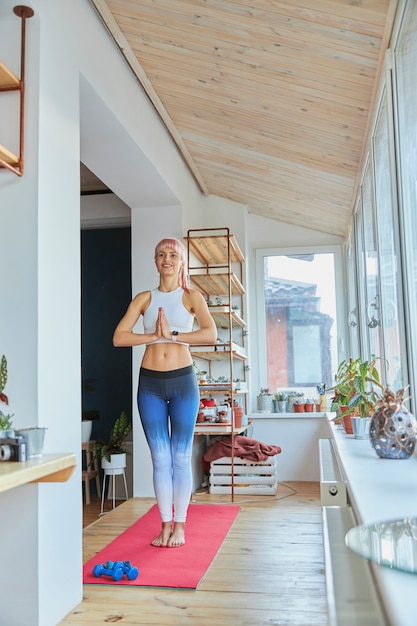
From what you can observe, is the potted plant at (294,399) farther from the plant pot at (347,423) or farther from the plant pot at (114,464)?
the plant pot at (347,423)

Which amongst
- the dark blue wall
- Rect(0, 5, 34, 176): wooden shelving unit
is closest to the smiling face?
Rect(0, 5, 34, 176): wooden shelving unit

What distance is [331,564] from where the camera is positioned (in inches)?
53.0

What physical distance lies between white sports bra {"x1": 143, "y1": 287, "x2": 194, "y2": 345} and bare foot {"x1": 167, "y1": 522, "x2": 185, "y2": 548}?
1.06 m

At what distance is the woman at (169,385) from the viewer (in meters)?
3.13

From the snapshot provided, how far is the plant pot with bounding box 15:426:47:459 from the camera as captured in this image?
76.9 inches

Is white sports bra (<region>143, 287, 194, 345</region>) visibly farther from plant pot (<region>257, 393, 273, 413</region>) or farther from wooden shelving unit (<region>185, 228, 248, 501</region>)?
plant pot (<region>257, 393, 273, 413</region>)

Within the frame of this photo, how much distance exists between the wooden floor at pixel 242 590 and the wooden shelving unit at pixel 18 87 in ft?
5.79

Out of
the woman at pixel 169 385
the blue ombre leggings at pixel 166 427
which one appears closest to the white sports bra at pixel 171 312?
→ the woman at pixel 169 385

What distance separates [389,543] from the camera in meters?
0.81

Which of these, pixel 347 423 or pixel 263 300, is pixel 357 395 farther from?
pixel 263 300

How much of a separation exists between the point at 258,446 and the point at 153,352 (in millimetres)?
2060

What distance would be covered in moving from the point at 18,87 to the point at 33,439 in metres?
1.37

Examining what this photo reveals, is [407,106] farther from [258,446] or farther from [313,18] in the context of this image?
[258,446]

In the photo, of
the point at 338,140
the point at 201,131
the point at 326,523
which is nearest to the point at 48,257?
the point at 326,523
